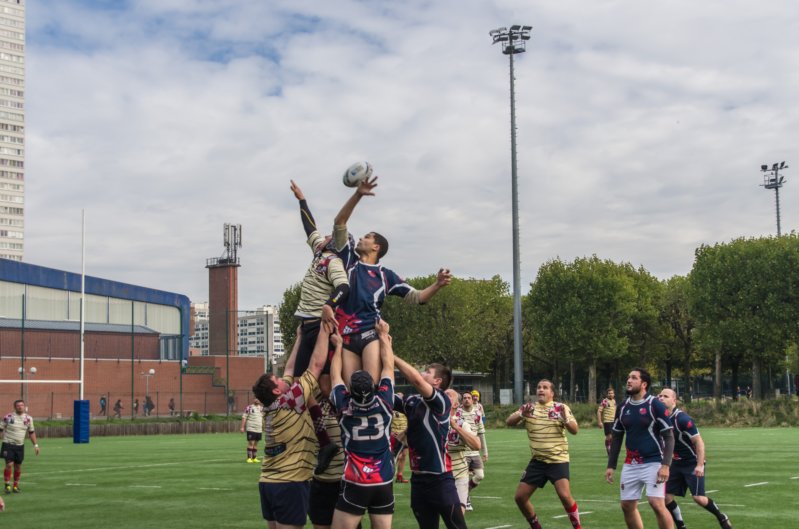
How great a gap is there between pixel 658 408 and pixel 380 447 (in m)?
4.48

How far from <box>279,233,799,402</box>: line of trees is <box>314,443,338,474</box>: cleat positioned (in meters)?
56.1

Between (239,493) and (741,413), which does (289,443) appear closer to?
(239,493)

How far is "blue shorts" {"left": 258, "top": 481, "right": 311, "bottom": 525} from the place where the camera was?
936 centimetres

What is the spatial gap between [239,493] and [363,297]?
11760 millimetres

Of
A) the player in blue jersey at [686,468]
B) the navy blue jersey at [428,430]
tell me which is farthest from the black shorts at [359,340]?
the player in blue jersey at [686,468]

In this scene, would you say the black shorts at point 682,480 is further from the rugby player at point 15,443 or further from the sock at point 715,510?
the rugby player at point 15,443

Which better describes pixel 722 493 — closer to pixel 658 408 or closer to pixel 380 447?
pixel 658 408

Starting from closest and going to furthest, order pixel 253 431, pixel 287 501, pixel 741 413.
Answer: pixel 287 501 < pixel 253 431 < pixel 741 413

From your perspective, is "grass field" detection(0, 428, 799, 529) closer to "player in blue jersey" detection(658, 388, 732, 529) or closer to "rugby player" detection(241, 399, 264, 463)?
"rugby player" detection(241, 399, 264, 463)

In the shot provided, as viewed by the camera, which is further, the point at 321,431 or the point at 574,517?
the point at 574,517

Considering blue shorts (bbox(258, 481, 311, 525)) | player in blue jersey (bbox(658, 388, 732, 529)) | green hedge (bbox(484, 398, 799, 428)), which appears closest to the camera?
blue shorts (bbox(258, 481, 311, 525))

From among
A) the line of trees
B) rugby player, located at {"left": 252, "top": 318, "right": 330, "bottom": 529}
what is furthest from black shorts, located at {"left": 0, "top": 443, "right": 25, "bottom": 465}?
the line of trees

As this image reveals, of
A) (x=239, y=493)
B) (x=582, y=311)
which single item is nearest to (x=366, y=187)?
(x=239, y=493)

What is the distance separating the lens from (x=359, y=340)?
9656 millimetres
